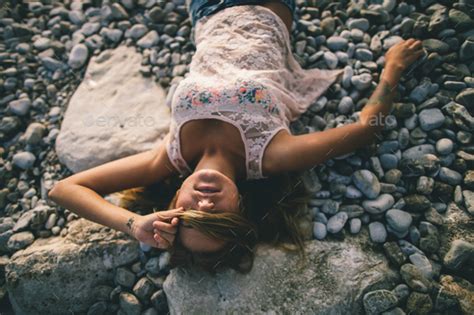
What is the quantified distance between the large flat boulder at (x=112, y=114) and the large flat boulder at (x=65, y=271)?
0.57 meters

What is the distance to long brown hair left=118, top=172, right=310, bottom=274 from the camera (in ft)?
6.22

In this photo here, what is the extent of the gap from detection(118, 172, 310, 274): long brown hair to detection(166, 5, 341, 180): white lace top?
0.16 meters

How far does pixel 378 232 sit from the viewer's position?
2.18 m

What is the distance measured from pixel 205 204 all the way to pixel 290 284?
2.22 feet

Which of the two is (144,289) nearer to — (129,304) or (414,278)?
(129,304)

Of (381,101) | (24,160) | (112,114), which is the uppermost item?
(381,101)

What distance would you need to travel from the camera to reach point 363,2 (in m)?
2.80

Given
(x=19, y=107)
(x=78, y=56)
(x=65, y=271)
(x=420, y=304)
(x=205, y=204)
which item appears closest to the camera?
(x=205, y=204)

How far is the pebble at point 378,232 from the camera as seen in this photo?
7.13 feet

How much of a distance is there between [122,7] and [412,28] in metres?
2.25

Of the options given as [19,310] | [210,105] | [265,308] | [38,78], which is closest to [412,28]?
[210,105]

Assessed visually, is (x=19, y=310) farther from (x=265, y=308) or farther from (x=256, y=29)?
(x=256, y=29)

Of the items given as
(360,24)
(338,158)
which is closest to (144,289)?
(338,158)

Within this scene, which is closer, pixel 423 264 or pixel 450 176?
pixel 423 264
